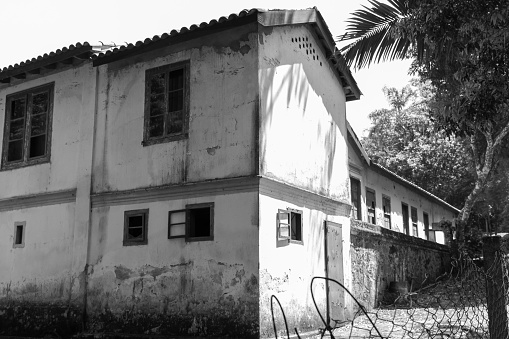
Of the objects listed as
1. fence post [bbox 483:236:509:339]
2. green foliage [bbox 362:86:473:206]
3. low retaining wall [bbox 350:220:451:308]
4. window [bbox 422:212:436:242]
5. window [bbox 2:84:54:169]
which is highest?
green foliage [bbox 362:86:473:206]

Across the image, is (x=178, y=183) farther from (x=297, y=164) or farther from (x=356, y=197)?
(x=356, y=197)

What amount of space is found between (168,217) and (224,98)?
2.44 meters

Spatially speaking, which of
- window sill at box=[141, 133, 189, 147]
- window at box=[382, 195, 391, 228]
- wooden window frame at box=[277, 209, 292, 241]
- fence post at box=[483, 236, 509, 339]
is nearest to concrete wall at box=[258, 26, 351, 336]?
wooden window frame at box=[277, 209, 292, 241]

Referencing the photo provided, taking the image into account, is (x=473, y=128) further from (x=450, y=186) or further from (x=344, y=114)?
(x=450, y=186)

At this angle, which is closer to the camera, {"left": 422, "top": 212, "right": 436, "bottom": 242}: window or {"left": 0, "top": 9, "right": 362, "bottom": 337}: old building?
{"left": 0, "top": 9, "right": 362, "bottom": 337}: old building

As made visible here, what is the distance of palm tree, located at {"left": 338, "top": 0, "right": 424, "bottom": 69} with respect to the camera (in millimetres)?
7984

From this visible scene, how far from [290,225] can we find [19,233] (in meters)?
6.32

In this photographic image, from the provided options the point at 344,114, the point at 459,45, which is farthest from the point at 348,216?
the point at 459,45

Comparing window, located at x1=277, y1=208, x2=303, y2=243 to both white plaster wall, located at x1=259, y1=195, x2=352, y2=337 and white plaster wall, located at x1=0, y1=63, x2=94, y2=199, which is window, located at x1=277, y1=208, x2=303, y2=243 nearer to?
white plaster wall, located at x1=259, y1=195, x2=352, y2=337

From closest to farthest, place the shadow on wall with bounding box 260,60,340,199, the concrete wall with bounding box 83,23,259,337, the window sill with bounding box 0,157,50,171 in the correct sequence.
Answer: the concrete wall with bounding box 83,23,259,337 < the shadow on wall with bounding box 260,60,340,199 < the window sill with bounding box 0,157,50,171

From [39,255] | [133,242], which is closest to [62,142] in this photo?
[39,255]

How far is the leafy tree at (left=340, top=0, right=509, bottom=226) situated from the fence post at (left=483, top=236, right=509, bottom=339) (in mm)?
3101

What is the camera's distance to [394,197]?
75.1ft

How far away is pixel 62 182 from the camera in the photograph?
1202 centimetres
